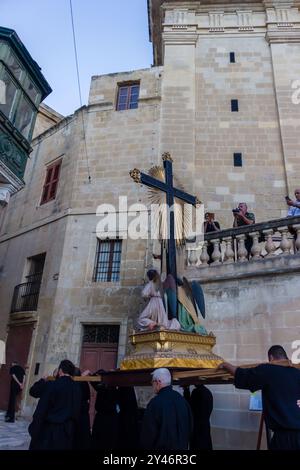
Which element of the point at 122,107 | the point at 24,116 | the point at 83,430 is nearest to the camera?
the point at 83,430

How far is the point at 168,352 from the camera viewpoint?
Result: 370 cm

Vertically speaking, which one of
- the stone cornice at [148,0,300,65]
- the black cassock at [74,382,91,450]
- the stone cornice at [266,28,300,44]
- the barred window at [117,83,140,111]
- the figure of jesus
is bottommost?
the black cassock at [74,382,91,450]

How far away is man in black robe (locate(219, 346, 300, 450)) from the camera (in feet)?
9.74

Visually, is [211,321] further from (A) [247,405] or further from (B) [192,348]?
(B) [192,348]

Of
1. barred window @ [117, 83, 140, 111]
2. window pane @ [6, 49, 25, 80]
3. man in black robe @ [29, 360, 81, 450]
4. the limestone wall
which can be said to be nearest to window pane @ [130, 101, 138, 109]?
barred window @ [117, 83, 140, 111]

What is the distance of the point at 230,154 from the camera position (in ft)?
37.6

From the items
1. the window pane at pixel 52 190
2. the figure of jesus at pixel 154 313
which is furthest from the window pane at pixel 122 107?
the figure of jesus at pixel 154 313

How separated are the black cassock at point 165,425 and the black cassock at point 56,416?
112cm

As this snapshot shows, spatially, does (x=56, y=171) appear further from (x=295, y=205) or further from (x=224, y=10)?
(x=224, y=10)

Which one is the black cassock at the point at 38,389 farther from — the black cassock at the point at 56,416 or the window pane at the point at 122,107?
the window pane at the point at 122,107

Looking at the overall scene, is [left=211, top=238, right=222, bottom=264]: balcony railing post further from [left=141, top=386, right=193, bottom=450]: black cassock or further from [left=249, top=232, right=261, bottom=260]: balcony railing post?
[left=141, top=386, right=193, bottom=450]: black cassock

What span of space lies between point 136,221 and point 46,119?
9.82m

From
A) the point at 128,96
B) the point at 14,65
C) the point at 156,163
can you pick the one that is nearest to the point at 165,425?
the point at 14,65

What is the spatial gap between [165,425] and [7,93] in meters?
7.90
